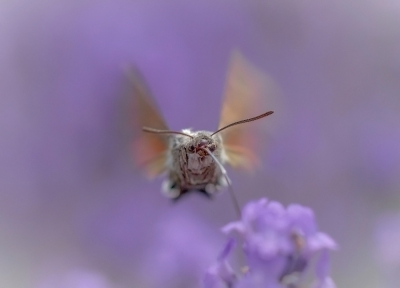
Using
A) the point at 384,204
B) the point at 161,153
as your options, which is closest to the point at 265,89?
the point at 161,153

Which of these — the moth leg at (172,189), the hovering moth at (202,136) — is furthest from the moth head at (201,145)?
the moth leg at (172,189)

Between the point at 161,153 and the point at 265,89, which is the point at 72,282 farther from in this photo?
the point at 265,89

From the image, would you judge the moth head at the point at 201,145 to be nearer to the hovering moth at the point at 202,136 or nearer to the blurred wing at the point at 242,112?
the hovering moth at the point at 202,136

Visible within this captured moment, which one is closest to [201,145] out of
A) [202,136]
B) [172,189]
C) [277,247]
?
[202,136]

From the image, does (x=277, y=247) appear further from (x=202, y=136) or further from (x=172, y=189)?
(x=172, y=189)

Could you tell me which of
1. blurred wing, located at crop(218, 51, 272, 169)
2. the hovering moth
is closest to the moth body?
the hovering moth
